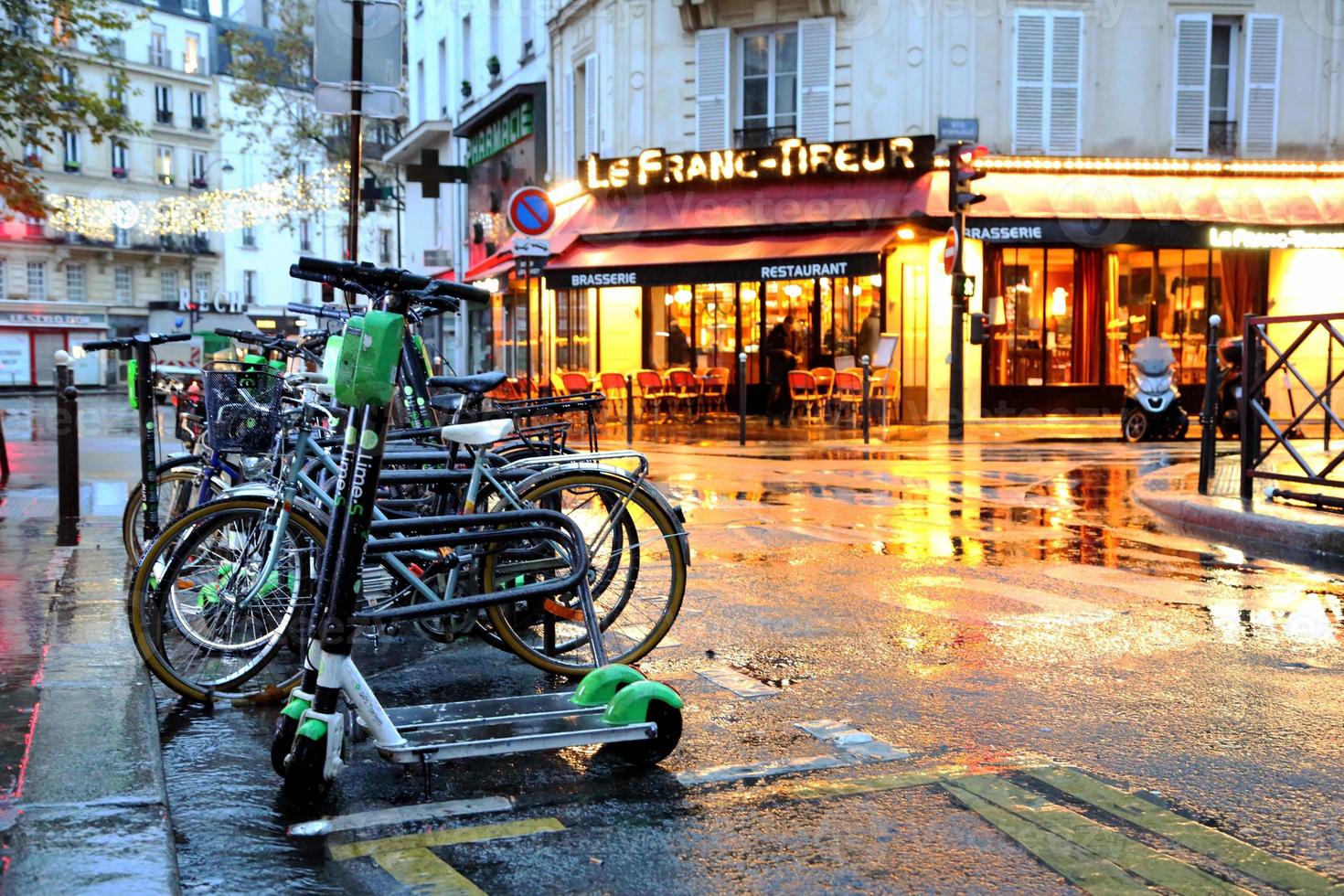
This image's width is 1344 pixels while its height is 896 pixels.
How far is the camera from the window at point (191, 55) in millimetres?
62594

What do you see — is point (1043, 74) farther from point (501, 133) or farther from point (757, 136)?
point (501, 133)

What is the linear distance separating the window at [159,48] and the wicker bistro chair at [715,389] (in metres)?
48.0

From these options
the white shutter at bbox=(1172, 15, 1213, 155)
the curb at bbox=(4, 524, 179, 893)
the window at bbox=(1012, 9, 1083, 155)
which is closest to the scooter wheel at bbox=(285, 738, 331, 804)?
the curb at bbox=(4, 524, 179, 893)

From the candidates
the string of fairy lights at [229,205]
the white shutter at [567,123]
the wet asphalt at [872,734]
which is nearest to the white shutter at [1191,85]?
the white shutter at [567,123]

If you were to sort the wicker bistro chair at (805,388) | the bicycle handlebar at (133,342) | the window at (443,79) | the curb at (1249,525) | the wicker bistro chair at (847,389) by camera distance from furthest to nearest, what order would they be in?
the window at (443,79) → the wicker bistro chair at (805,388) → the wicker bistro chair at (847,389) → the curb at (1249,525) → the bicycle handlebar at (133,342)

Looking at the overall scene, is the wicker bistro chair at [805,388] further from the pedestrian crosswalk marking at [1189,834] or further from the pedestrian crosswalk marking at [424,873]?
the pedestrian crosswalk marking at [424,873]

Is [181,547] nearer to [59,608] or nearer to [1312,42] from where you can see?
[59,608]

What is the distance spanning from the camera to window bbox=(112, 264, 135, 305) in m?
60.7

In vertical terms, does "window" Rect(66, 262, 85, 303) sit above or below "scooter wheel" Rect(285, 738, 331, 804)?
above

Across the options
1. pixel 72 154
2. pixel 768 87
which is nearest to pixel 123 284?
pixel 72 154

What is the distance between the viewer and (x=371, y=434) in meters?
3.50

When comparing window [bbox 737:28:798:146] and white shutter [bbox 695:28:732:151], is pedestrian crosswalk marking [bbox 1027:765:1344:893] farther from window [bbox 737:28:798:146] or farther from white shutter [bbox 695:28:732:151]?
white shutter [bbox 695:28:732:151]

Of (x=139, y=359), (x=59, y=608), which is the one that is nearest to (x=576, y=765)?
(x=59, y=608)

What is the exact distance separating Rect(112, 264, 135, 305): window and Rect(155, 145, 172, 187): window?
4.27m
